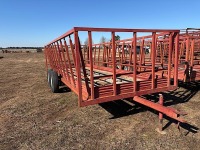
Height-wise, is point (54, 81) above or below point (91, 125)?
above

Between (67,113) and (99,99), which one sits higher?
(99,99)

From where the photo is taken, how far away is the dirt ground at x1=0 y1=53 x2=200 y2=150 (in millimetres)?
3574

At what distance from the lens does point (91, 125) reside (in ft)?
14.4

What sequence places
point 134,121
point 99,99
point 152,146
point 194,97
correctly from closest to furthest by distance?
point 152,146
point 99,99
point 134,121
point 194,97

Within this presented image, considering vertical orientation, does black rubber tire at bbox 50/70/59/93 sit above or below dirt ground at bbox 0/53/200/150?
above

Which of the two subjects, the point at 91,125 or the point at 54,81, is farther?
the point at 54,81

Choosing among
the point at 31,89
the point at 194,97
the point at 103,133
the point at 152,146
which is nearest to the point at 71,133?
the point at 103,133

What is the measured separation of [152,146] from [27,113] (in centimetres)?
352

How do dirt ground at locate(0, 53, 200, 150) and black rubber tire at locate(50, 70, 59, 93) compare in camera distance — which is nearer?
dirt ground at locate(0, 53, 200, 150)

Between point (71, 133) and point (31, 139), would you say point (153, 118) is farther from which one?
point (31, 139)

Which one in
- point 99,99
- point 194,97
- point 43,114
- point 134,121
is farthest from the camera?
point 194,97

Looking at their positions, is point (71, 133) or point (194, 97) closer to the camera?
point (71, 133)

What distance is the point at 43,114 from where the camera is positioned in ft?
17.1

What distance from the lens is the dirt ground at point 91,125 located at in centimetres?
357
